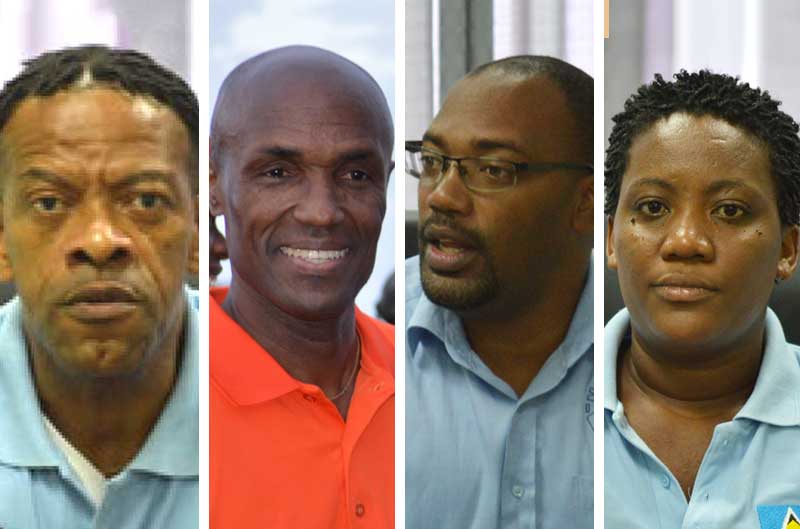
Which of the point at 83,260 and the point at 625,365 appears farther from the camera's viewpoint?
the point at 625,365

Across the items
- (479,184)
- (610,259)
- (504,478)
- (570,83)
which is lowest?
(504,478)

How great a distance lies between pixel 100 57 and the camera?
2785 millimetres

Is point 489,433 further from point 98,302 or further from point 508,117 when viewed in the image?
point 98,302

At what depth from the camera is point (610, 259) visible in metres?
2.87

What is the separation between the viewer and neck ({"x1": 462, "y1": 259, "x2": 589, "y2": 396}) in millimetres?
2873

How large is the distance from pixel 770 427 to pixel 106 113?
1668mm

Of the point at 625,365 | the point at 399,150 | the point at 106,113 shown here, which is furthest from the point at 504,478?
the point at 106,113

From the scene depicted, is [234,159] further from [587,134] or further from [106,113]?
[587,134]

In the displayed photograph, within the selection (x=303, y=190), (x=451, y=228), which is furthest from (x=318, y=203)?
(x=451, y=228)

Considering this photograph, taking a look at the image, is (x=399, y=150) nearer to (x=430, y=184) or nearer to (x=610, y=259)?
(x=430, y=184)

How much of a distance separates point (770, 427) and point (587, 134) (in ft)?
2.60

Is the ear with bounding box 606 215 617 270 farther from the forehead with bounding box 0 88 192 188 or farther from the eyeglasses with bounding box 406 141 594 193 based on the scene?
the forehead with bounding box 0 88 192 188

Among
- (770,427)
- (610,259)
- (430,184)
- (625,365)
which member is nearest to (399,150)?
(430,184)

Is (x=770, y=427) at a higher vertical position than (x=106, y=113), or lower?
lower
